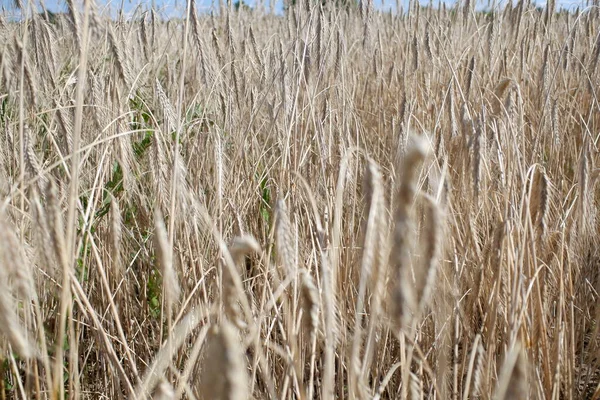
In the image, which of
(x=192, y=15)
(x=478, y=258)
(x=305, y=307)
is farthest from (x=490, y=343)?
(x=192, y=15)

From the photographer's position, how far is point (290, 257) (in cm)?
61

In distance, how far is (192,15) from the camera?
3.80ft

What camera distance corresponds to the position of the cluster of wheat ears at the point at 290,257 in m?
0.53

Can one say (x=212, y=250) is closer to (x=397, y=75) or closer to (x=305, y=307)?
(x=305, y=307)

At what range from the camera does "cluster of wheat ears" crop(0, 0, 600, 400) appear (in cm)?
53

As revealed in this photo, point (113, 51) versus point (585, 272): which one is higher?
point (113, 51)

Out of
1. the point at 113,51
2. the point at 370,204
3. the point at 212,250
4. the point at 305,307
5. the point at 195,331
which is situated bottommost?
the point at 195,331

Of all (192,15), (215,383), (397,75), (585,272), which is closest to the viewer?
(215,383)

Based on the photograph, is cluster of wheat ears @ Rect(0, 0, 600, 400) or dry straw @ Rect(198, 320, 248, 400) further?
cluster of wheat ears @ Rect(0, 0, 600, 400)

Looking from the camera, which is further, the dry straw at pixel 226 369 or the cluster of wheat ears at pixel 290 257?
the cluster of wheat ears at pixel 290 257

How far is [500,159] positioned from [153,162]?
0.68m

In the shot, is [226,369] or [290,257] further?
[290,257]

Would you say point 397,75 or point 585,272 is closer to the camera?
point 585,272

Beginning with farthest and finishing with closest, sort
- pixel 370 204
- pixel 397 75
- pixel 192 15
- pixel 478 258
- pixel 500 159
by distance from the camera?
pixel 397 75 < pixel 192 15 < pixel 478 258 < pixel 500 159 < pixel 370 204
